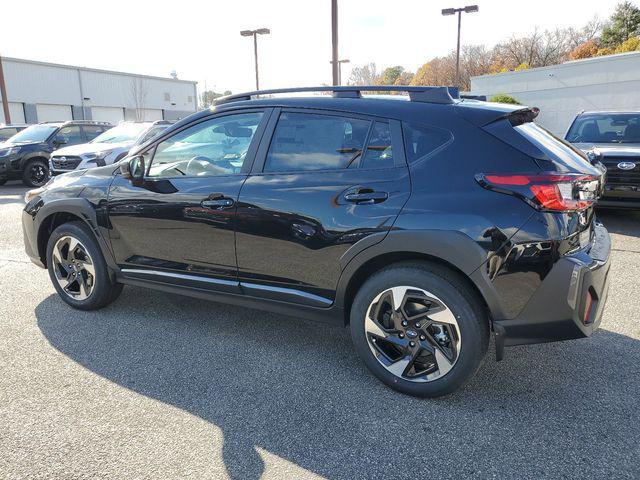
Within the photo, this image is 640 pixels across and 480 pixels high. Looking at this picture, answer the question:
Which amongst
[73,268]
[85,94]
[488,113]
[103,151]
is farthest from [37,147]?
[85,94]

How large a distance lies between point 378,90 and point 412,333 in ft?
4.95

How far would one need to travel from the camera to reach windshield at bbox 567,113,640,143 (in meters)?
7.99

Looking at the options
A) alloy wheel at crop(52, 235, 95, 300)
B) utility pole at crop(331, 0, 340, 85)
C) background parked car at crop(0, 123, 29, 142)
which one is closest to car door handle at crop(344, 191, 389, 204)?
alloy wheel at crop(52, 235, 95, 300)

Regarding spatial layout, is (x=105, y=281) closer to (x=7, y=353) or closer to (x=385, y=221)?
(x=7, y=353)

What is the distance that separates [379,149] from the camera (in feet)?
9.53

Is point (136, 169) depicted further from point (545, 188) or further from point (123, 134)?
point (123, 134)

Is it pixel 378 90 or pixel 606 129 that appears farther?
pixel 606 129

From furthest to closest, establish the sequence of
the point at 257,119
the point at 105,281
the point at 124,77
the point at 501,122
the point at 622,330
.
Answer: the point at 124,77 < the point at 105,281 < the point at 622,330 < the point at 257,119 < the point at 501,122

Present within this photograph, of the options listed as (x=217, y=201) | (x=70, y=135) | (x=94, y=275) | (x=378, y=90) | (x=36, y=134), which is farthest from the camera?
(x=70, y=135)

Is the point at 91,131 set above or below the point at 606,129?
above

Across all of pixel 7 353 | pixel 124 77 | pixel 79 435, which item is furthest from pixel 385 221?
pixel 124 77

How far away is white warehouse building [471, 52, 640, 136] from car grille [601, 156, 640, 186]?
15.1 m

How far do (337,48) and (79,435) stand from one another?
1529 centimetres

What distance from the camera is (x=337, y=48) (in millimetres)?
15969
